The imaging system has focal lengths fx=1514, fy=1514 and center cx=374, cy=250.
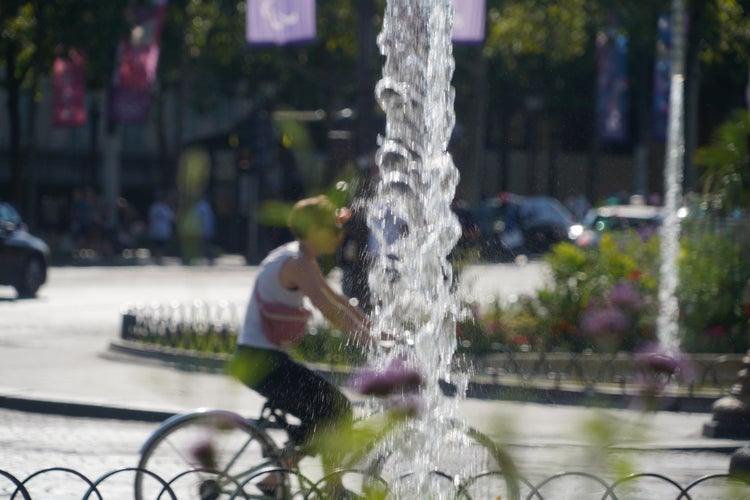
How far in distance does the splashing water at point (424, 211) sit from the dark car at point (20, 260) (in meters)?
16.2

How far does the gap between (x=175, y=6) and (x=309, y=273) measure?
132 ft

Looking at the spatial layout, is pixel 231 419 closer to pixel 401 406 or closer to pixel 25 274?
pixel 401 406

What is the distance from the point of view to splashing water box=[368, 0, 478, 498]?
4477 mm

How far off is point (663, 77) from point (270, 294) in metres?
30.8

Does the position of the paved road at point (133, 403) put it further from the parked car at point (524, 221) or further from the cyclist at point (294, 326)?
the parked car at point (524, 221)

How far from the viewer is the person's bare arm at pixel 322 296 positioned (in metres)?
5.82

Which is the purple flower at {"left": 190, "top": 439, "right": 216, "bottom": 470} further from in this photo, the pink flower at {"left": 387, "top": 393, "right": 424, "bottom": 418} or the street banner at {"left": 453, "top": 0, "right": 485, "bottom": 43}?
the street banner at {"left": 453, "top": 0, "right": 485, "bottom": 43}

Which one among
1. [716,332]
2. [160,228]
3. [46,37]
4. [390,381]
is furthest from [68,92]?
[390,381]

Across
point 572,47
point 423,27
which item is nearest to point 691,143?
point 572,47

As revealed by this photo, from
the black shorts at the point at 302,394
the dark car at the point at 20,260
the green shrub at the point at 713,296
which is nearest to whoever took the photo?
the black shorts at the point at 302,394

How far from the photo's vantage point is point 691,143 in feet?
123

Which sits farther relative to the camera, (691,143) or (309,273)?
(691,143)

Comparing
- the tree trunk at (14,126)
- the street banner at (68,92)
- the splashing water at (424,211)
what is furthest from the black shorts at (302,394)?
the street banner at (68,92)

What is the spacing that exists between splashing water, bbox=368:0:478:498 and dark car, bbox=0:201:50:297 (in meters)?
16.2
